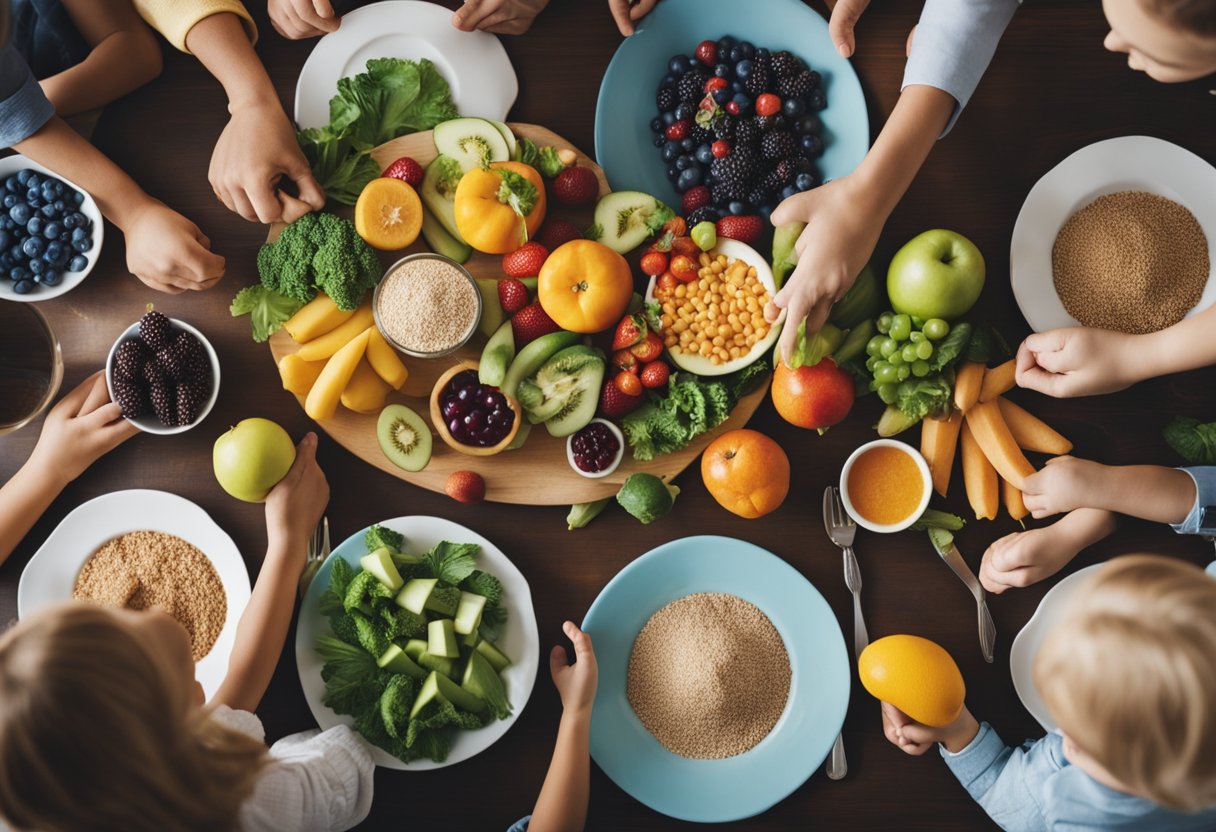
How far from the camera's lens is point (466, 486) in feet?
5.08

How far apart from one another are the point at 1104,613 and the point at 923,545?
0.47 meters

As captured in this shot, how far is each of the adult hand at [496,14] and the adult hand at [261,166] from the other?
0.38m

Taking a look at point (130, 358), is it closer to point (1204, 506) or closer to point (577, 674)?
point (577, 674)

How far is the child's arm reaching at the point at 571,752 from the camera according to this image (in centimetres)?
147

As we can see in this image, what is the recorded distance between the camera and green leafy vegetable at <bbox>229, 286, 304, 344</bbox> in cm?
156

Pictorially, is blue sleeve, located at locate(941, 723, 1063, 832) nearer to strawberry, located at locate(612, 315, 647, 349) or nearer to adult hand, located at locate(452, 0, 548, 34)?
strawberry, located at locate(612, 315, 647, 349)

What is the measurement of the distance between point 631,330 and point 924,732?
2.89ft

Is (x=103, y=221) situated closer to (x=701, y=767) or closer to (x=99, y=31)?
(x=99, y=31)

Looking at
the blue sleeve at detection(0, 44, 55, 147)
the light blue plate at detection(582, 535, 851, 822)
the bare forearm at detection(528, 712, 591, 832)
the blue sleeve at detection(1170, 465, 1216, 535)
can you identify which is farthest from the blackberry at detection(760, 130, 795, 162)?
the blue sleeve at detection(0, 44, 55, 147)

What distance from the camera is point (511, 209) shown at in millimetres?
1536

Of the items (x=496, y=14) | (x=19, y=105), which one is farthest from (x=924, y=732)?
(x=19, y=105)

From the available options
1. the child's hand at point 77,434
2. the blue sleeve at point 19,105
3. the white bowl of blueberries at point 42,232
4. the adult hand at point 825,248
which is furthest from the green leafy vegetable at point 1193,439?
the blue sleeve at point 19,105

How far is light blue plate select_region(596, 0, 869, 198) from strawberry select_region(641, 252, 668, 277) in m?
0.16

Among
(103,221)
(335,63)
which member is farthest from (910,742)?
(103,221)
